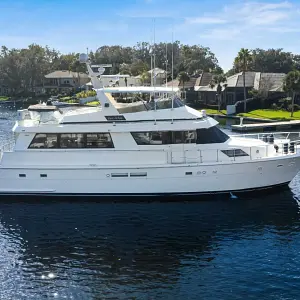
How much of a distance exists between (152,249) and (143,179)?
4.71m

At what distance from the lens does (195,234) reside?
16.2 meters

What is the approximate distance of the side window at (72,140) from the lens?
64.1ft

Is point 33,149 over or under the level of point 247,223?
over

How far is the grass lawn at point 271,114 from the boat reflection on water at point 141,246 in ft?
97.6

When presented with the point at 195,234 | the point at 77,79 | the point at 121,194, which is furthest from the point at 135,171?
the point at 77,79

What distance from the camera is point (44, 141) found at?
19.6 m

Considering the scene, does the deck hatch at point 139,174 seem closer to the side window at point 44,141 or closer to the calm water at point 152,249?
the calm water at point 152,249

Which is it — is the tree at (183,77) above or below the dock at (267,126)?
above

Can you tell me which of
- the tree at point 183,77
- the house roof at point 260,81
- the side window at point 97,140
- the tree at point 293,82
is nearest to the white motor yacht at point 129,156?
the side window at point 97,140

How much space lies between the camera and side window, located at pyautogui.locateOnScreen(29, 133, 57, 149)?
Answer: 1958 centimetres

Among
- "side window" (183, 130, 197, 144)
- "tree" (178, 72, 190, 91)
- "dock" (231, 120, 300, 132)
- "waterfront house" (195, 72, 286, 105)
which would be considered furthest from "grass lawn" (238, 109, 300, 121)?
"side window" (183, 130, 197, 144)

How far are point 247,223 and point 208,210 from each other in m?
1.99

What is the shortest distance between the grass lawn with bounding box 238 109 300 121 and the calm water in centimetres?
2973

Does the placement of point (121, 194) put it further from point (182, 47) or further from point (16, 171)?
point (182, 47)
